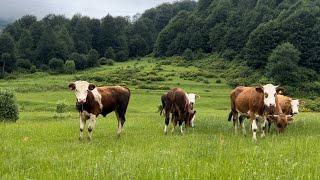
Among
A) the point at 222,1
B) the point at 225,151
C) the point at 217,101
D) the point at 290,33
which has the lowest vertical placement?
the point at 217,101

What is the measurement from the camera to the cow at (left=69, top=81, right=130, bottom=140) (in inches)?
657

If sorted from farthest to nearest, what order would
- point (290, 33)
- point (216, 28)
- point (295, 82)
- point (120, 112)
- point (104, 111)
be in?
point (216, 28), point (290, 33), point (295, 82), point (120, 112), point (104, 111)

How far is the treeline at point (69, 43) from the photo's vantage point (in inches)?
5069

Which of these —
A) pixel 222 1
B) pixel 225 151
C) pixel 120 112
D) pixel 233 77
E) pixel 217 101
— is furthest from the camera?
pixel 222 1

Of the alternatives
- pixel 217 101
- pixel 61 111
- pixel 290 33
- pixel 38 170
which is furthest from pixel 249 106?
pixel 290 33

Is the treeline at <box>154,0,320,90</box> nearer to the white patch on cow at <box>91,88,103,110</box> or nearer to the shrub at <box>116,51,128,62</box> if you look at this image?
the shrub at <box>116,51,128,62</box>

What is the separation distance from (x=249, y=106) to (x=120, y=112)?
6.65 metres

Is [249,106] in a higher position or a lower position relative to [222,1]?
lower

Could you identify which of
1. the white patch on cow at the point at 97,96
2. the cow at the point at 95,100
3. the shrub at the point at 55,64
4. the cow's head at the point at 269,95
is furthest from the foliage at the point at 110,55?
the cow's head at the point at 269,95

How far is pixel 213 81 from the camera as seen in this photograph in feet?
306

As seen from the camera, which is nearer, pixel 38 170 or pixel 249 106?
pixel 38 170

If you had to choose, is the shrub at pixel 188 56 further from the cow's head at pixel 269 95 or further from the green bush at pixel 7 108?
the cow's head at pixel 269 95

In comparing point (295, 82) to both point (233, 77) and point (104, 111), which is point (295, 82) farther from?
point (104, 111)

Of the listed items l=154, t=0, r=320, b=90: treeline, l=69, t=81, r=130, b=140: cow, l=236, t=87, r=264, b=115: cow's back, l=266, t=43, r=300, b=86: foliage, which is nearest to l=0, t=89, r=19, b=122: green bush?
l=69, t=81, r=130, b=140: cow
